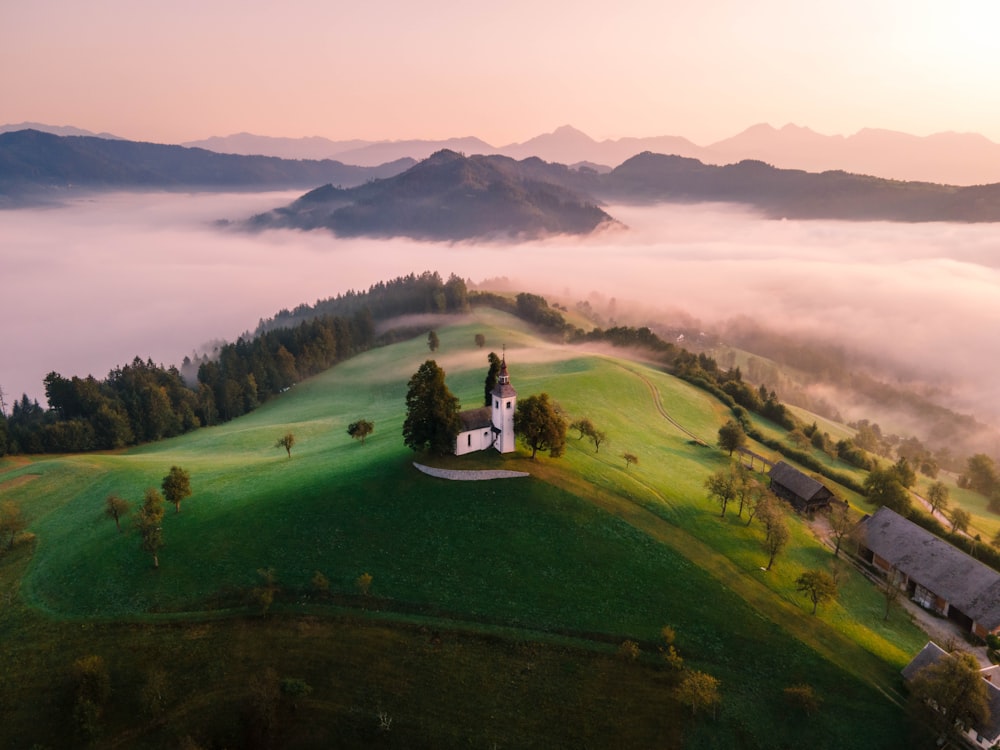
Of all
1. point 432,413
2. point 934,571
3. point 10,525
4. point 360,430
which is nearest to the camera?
point 934,571

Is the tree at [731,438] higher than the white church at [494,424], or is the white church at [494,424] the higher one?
the white church at [494,424]

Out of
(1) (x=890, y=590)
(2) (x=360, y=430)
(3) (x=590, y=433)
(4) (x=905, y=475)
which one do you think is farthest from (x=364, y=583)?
(4) (x=905, y=475)

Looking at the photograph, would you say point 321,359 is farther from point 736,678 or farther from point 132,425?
point 736,678

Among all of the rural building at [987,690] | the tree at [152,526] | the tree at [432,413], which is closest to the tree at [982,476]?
the rural building at [987,690]

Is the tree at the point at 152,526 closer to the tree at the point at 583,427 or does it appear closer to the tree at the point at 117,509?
the tree at the point at 117,509

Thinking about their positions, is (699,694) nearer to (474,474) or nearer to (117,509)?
(474,474)
